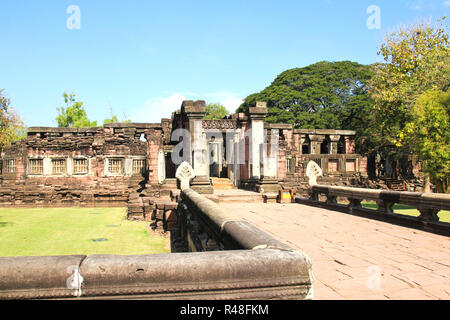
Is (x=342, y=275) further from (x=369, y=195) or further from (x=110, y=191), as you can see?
(x=110, y=191)

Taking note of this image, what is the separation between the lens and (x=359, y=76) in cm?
3519

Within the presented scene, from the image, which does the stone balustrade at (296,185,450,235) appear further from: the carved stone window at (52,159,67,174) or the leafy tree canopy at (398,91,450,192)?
the carved stone window at (52,159,67,174)

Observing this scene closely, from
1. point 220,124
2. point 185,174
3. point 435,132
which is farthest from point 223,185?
point 435,132

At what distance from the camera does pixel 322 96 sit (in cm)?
3416

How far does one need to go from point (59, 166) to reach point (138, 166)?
505cm

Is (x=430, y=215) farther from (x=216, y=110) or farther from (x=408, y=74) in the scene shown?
(x=216, y=110)

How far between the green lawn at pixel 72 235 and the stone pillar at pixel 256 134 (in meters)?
5.05

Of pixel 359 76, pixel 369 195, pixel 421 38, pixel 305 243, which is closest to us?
pixel 305 243

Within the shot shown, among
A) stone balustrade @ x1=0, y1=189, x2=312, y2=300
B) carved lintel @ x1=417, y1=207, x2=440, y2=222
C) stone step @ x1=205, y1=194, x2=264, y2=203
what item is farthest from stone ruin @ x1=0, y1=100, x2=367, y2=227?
stone balustrade @ x1=0, y1=189, x2=312, y2=300

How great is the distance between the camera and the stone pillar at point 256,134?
1320 centimetres

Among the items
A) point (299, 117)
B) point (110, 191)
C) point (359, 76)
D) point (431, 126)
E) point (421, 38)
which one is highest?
point (359, 76)

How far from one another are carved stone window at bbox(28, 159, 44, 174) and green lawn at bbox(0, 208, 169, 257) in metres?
5.89

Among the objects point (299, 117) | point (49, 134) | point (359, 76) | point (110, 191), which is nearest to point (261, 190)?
point (110, 191)
